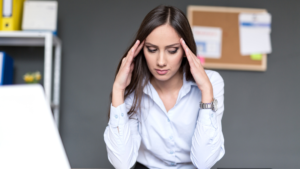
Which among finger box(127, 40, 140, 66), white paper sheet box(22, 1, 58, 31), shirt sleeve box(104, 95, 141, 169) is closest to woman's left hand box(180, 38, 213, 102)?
finger box(127, 40, 140, 66)

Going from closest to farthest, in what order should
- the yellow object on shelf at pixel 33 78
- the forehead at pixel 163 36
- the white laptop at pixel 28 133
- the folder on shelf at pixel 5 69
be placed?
the white laptop at pixel 28 133 → the forehead at pixel 163 36 → the folder on shelf at pixel 5 69 → the yellow object on shelf at pixel 33 78

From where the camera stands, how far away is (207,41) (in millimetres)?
2312

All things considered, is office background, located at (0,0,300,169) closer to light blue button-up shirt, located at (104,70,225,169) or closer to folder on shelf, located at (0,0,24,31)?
folder on shelf, located at (0,0,24,31)

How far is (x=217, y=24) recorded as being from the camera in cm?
232

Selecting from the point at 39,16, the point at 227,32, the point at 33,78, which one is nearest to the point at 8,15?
the point at 39,16

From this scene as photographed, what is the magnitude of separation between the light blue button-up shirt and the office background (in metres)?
1.02

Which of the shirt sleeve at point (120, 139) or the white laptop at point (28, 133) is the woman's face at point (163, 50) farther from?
the white laptop at point (28, 133)

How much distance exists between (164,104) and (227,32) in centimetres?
127

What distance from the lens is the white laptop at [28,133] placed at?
0.31m

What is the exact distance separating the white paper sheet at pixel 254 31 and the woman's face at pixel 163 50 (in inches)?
52.5

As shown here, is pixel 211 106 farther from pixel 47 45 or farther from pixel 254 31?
pixel 254 31

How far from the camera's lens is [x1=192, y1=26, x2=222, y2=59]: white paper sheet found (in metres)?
2.31

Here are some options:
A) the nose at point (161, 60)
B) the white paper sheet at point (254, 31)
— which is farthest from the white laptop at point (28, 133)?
the white paper sheet at point (254, 31)

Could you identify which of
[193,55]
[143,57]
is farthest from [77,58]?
[193,55]
